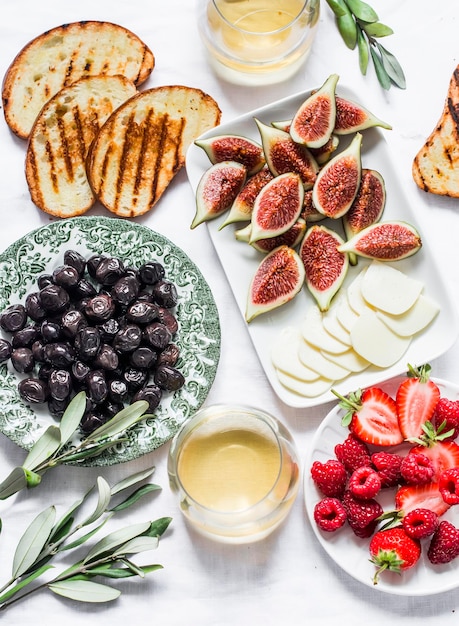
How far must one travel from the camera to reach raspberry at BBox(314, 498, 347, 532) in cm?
220

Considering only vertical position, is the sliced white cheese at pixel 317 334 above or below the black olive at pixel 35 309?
below

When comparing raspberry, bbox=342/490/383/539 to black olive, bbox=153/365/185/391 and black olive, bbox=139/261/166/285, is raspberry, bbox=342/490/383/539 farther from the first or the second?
black olive, bbox=139/261/166/285

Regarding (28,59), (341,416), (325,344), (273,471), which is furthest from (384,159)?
(28,59)

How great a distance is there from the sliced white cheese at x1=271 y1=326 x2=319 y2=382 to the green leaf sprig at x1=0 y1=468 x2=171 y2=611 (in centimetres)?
49

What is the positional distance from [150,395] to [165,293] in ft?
0.97

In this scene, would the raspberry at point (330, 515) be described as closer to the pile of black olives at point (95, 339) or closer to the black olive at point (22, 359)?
the pile of black olives at point (95, 339)

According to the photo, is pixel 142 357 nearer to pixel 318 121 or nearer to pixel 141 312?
pixel 141 312

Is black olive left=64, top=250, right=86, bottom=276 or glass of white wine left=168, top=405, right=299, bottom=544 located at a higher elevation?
black olive left=64, top=250, right=86, bottom=276

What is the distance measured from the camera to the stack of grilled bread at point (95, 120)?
2.42m

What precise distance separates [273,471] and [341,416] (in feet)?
0.86

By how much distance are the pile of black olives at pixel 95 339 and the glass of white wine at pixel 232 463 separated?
16 cm

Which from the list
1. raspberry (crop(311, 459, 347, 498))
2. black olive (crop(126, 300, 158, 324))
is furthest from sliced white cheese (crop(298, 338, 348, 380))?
black olive (crop(126, 300, 158, 324))

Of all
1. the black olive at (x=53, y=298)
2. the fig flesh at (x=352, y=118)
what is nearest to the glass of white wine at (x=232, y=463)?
the black olive at (x=53, y=298)

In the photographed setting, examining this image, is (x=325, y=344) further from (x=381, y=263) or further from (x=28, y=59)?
(x=28, y=59)
